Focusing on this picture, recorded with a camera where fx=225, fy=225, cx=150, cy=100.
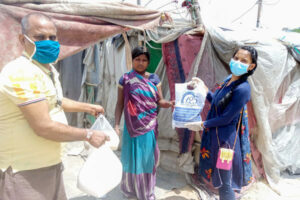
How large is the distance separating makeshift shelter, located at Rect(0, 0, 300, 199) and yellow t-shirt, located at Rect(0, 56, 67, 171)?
0.88 m

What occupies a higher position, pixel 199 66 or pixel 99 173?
pixel 199 66

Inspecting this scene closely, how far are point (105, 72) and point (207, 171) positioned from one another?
316cm

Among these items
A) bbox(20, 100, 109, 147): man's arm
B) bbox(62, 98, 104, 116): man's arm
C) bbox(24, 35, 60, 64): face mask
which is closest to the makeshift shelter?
bbox(62, 98, 104, 116): man's arm

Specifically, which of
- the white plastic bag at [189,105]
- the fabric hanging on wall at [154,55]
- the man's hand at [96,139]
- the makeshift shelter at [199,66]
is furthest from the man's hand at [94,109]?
the fabric hanging on wall at [154,55]

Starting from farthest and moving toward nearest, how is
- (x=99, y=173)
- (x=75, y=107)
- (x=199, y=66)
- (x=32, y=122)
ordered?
(x=199, y=66)
(x=75, y=107)
(x=99, y=173)
(x=32, y=122)

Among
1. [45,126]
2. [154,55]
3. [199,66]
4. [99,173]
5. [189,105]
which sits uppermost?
[154,55]

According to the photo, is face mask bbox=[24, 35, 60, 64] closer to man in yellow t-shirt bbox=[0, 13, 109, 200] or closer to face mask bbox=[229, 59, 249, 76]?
man in yellow t-shirt bbox=[0, 13, 109, 200]

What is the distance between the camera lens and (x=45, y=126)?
1.20m

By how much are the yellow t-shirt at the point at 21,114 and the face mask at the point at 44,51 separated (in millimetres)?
44

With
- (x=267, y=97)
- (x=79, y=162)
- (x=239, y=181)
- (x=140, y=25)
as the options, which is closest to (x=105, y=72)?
(x=79, y=162)

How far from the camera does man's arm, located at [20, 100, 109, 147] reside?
1168 mm

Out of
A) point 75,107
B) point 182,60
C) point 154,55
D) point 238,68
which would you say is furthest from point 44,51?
point 154,55

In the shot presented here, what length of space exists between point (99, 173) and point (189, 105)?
119 centimetres

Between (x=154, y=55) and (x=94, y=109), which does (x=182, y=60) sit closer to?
(x=154, y=55)
